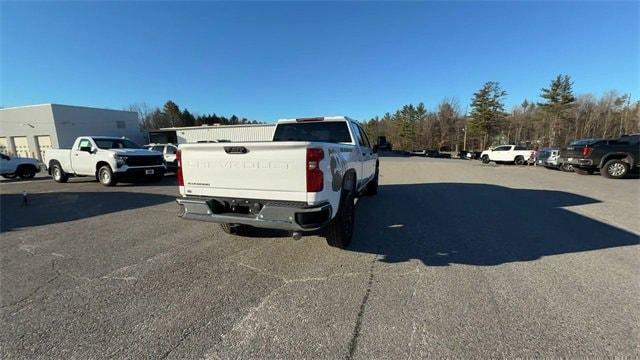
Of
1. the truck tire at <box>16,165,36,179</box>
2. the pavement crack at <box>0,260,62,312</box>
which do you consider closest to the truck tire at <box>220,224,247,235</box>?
the pavement crack at <box>0,260,62,312</box>

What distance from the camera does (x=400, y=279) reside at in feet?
10.7

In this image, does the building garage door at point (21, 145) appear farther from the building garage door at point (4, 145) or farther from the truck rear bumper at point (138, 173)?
the truck rear bumper at point (138, 173)

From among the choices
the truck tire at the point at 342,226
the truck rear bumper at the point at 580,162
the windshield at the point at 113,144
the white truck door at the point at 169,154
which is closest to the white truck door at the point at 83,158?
the windshield at the point at 113,144

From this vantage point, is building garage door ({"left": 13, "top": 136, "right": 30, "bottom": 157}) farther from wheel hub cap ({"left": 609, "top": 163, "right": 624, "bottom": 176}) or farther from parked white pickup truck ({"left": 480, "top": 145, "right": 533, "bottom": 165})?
wheel hub cap ({"left": 609, "top": 163, "right": 624, "bottom": 176})

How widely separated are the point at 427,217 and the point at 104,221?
6.86 m

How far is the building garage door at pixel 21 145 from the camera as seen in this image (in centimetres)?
3238

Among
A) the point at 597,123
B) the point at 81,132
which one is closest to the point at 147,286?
the point at 81,132

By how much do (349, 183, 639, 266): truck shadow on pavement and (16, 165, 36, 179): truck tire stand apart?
1914cm

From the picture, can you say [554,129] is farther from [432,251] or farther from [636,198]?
[432,251]

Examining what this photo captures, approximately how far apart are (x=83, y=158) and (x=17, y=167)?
812 cm

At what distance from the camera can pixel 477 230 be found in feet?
16.3

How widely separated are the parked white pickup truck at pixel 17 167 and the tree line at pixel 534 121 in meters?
54.7

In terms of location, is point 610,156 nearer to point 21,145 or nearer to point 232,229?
point 232,229

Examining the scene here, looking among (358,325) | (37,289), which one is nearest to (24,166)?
(37,289)
